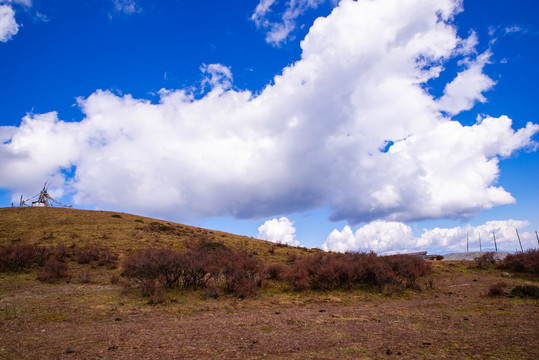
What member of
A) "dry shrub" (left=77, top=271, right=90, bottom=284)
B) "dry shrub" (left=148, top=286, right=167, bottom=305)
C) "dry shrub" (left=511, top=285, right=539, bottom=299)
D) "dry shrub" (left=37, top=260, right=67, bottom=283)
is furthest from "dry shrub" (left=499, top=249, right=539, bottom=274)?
"dry shrub" (left=37, top=260, right=67, bottom=283)

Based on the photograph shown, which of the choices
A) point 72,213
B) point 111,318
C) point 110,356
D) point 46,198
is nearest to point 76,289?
point 111,318

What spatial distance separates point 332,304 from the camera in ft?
41.2

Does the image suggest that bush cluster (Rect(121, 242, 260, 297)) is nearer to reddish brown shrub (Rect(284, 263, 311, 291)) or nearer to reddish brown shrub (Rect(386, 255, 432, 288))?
reddish brown shrub (Rect(284, 263, 311, 291))

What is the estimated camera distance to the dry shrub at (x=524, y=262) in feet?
63.9

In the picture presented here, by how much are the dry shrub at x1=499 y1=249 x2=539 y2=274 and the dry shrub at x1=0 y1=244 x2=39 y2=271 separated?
3261 centimetres

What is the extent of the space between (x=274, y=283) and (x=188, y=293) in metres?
4.99

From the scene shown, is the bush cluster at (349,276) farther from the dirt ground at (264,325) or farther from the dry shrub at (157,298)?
the dry shrub at (157,298)

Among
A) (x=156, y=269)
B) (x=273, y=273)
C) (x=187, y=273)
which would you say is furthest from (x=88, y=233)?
(x=273, y=273)

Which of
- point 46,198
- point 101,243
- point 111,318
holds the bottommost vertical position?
point 111,318

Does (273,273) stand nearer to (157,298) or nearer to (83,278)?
(157,298)

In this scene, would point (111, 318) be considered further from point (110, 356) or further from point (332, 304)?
point (332, 304)

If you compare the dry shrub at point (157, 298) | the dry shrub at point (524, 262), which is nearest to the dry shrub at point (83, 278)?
the dry shrub at point (157, 298)

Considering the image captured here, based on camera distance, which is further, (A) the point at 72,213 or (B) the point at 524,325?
(A) the point at 72,213

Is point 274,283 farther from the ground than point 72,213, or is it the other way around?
point 72,213
